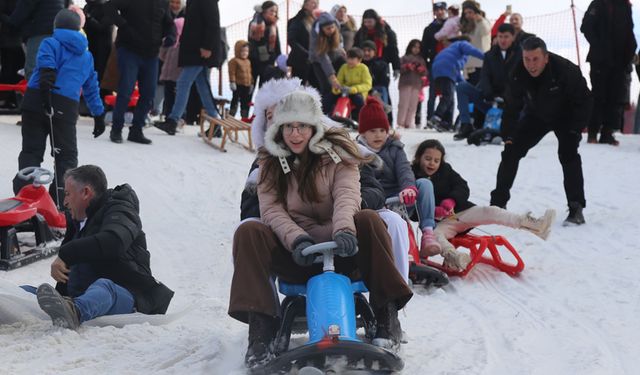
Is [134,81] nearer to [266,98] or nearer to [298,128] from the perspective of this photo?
[266,98]

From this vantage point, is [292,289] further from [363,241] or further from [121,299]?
[121,299]

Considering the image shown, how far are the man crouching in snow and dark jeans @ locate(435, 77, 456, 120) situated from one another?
924cm

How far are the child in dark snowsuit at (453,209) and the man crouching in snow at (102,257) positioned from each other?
2.31m

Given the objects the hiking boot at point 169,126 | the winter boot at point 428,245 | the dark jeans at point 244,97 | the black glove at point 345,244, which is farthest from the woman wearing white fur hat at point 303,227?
the dark jeans at point 244,97

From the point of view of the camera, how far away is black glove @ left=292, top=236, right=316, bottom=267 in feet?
12.0

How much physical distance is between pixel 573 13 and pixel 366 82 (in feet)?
22.7

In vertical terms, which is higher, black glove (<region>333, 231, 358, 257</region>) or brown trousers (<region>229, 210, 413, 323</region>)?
black glove (<region>333, 231, 358, 257</region>)

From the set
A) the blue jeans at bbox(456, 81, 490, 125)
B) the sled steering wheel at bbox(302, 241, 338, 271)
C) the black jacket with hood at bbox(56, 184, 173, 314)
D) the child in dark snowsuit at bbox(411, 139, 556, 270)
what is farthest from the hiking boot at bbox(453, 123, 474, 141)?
the sled steering wheel at bbox(302, 241, 338, 271)

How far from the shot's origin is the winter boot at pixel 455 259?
586cm

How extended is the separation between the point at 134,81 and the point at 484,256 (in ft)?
17.1

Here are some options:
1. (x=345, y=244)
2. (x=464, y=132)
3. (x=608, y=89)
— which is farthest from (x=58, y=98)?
(x=608, y=89)

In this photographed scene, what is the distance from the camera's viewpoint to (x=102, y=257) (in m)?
4.37

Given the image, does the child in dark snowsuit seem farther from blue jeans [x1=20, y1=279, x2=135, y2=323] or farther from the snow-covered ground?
blue jeans [x1=20, y1=279, x2=135, y2=323]

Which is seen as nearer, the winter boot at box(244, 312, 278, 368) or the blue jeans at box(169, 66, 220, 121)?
the winter boot at box(244, 312, 278, 368)
